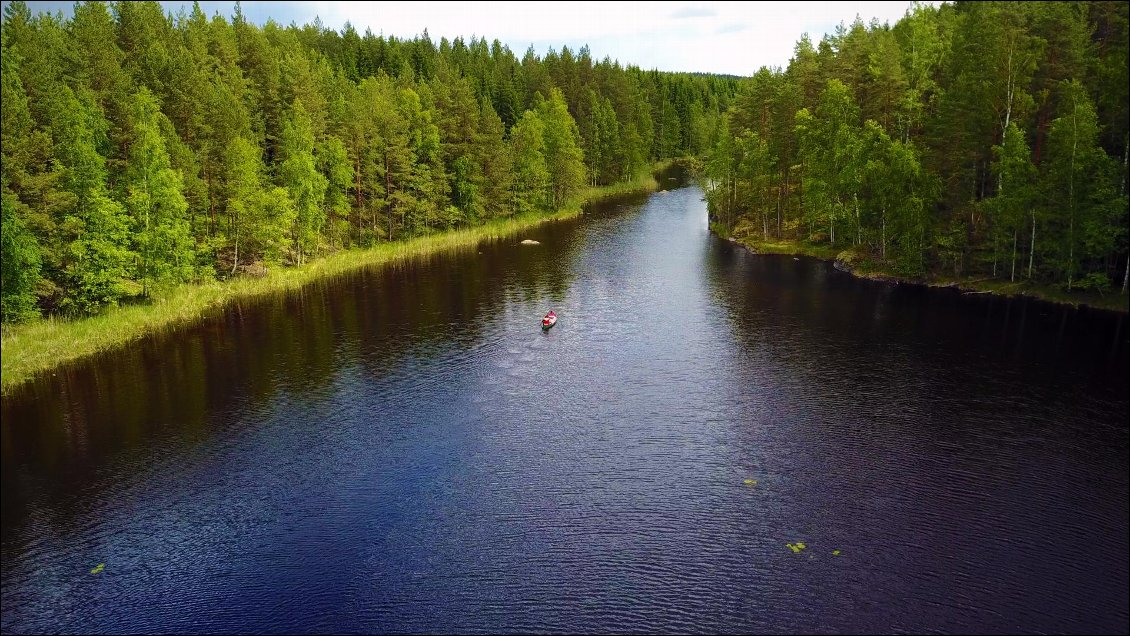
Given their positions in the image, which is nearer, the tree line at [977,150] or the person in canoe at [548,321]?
the tree line at [977,150]

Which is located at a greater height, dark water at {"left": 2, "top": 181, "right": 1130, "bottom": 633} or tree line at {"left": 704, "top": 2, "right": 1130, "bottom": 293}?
tree line at {"left": 704, "top": 2, "right": 1130, "bottom": 293}

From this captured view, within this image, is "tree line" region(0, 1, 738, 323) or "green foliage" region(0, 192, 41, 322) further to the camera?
"tree line" region(0, 1, 738, 323)

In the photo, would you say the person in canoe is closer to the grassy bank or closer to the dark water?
the dark water

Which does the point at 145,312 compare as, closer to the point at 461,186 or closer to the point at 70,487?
the point at 70,487

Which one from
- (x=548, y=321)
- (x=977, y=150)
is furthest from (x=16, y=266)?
(x=977, y=150)

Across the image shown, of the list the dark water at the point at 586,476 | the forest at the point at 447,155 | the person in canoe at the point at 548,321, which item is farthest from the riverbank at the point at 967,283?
the person in canoe at the point at 548,321

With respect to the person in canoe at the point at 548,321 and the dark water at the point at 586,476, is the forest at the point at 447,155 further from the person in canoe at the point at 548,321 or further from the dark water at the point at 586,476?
the person in canoe at the point at 548,321

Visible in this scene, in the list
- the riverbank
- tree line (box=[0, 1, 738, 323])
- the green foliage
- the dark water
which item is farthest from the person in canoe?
the green foliage
